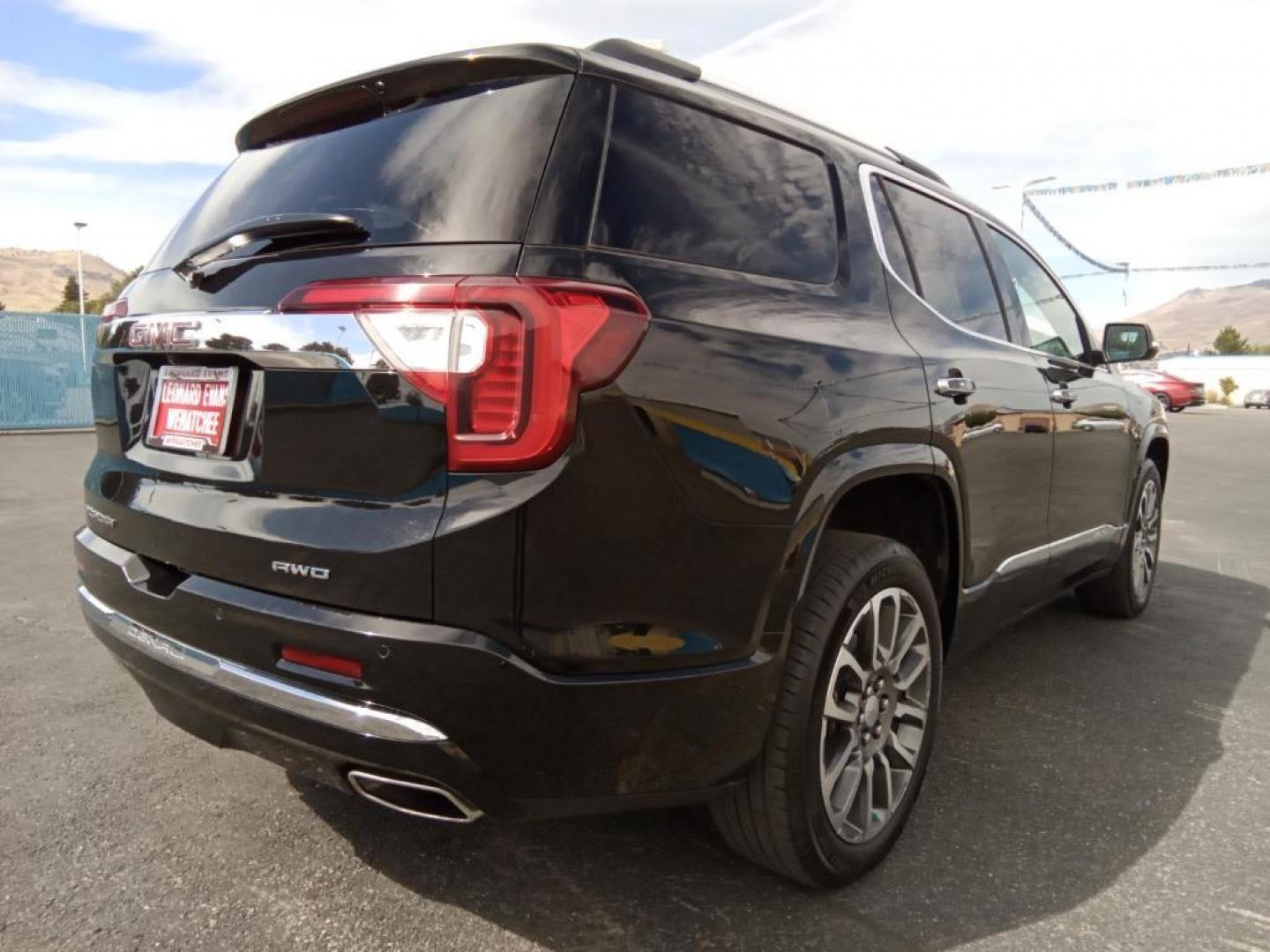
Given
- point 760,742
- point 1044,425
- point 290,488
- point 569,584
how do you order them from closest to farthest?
point 569,584
point 290,488
point 760,742
point 1044,425

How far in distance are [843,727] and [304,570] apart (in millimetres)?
1298

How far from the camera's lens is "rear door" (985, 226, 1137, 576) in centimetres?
359

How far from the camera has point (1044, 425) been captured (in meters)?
3.39

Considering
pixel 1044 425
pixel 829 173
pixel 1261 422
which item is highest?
pixel 829 173

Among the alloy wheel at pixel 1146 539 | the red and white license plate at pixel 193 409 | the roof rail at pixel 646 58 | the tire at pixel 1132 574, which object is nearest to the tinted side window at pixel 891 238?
the roof rail at pixel 646 58

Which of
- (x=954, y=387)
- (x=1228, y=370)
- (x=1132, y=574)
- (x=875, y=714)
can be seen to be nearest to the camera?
(x=875, y=714)

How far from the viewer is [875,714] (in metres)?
2.45

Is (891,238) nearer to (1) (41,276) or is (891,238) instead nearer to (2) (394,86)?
(2) (394,86)

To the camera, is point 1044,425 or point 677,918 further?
point 1044,425

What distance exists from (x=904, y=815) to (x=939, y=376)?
117 cm

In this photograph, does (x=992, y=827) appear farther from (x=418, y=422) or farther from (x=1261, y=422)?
(x=1261, y=422)

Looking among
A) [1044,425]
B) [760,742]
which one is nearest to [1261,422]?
[1044,425]

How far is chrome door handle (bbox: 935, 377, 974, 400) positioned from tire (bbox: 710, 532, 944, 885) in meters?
0.48


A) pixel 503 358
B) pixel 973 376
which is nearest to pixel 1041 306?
pixel 973 376
